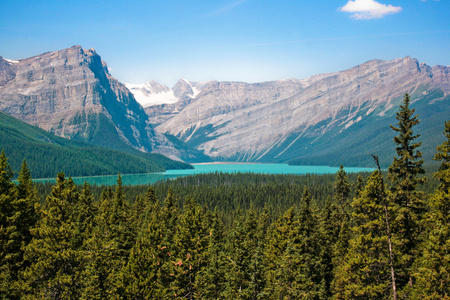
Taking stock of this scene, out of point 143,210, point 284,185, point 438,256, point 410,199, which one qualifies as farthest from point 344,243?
point 284,185

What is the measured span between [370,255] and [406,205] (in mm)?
5896

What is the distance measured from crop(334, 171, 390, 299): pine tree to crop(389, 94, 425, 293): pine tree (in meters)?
1.65

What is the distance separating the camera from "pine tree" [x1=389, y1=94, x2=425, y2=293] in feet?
107

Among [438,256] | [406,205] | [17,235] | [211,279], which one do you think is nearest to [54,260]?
[17,235]

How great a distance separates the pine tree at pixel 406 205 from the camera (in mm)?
32656

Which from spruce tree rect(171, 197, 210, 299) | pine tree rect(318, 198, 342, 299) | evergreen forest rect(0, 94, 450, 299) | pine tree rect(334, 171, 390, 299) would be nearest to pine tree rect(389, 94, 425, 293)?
evergreen forest rect(0, 94, 450, 299)

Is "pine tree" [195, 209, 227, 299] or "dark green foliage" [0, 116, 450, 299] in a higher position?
"dark green foliage" [0, 116, 450, 299]

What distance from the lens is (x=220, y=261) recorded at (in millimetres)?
45281

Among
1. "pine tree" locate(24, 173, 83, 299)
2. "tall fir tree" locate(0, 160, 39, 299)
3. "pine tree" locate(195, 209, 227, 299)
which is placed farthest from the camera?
"pine tree" locate(195, 209, 227, 299)

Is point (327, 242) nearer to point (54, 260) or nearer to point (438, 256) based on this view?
point (438, 256)

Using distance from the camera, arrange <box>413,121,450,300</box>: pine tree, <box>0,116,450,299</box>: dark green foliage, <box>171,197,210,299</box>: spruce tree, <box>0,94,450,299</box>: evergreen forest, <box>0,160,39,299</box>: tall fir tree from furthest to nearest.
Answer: <box>171,197,210,299</box>: spruce tree, <box>0,160,39,299</box>: tall fir tree, <box>0,116,450,299</box>: dark green foliage, <box>0,94,450,299</box>: evergreen forest, <box>413,121,450,300</box>: pine tree

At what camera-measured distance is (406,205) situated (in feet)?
111

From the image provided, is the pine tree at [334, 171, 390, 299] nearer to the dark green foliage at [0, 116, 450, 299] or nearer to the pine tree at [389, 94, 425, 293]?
the dark green foliage at [0, 116, 450, 299]

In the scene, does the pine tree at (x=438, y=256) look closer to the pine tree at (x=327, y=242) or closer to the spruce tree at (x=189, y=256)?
the pine tree at (x=327, y=242)
